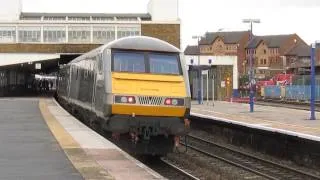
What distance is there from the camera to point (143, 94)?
15.5m

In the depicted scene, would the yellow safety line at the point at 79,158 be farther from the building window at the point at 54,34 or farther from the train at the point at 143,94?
the building window at the point at 54,34

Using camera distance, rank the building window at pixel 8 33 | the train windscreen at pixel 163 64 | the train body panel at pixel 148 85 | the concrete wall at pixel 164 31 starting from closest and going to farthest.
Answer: the train body panel at pixel 148 85
the train windscreen at pixel 163 64
the building window at pixel 8 33
the concrete wall at pixel 164 31

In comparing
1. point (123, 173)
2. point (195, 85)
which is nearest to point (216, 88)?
point (195, 85)

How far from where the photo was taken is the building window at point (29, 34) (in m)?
69.5

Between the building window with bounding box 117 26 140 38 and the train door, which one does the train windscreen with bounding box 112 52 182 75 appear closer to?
the train door

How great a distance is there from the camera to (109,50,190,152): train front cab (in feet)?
50.3

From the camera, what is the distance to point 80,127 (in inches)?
786

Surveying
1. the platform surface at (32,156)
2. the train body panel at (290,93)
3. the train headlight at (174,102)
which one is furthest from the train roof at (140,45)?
the train body panel at (290,93)

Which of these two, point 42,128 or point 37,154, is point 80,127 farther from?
point 37,154

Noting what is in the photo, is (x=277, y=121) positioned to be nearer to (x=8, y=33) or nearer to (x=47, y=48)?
(x=47, y=48)

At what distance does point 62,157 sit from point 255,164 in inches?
284

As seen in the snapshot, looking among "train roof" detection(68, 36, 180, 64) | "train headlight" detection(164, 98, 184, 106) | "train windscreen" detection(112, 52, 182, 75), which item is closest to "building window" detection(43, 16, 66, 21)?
"train roof" detection(68, 36, 180, 64)

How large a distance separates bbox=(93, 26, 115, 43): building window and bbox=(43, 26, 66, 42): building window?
3.49 metres

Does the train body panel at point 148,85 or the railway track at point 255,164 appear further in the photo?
the train body panel at point 148,85
